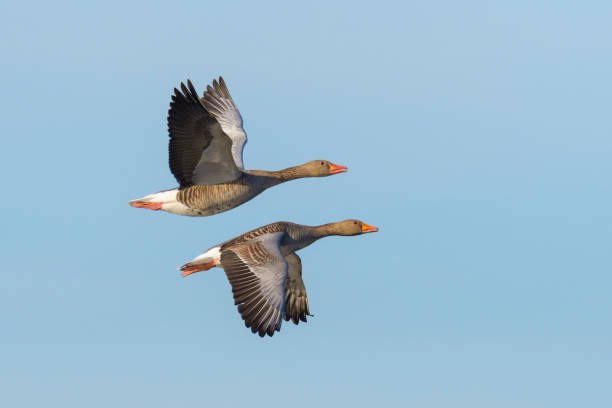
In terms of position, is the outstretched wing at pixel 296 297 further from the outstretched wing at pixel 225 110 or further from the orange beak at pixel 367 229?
the outstretched wing at pixel 225 110

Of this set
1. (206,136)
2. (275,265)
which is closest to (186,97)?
(206,136)

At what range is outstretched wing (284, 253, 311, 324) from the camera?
895 inches

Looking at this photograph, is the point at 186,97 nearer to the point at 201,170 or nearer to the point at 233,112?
the point at 201,170

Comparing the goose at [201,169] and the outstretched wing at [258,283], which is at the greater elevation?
the goose at [201,169]

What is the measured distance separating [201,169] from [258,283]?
363 cm

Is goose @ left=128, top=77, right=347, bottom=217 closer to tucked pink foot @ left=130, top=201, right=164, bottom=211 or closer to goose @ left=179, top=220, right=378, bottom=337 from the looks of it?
tucked pink foot @ left=130, top=201, right=164, bottom=211

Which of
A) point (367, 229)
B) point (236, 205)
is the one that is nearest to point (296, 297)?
point (367, 229)

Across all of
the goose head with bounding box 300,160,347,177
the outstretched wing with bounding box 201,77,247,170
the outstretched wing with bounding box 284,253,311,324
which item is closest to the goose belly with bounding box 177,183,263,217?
the outstretched wing with bounding box 201,77,247,170

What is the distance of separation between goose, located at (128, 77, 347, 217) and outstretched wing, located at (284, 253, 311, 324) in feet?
6.21

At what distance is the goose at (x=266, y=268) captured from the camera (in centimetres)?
1889

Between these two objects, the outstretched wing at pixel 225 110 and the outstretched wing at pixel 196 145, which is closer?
the outstretched wing at pixel 196 145

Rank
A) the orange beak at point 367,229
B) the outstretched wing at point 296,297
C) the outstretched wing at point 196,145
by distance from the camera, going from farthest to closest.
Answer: the orange beak at point 367,229 < the outstretched wing at point 296,297 < the outstretched wing at point 196,145

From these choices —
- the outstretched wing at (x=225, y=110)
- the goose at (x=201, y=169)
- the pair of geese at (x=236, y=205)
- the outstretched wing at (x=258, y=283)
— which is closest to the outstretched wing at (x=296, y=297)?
the pair of geese at (x=236, y=205)

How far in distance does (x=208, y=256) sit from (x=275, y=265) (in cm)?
193
